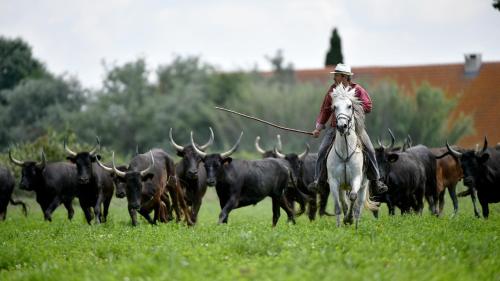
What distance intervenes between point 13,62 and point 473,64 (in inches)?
1274

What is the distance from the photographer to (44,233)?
52.7 feet

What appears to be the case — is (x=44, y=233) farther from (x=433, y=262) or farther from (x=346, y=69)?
(x=433, y=262)

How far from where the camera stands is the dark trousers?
49.4ft

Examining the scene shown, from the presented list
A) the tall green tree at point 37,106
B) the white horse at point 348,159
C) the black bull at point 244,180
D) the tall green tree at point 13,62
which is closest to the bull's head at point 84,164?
the black bull at point 244,180

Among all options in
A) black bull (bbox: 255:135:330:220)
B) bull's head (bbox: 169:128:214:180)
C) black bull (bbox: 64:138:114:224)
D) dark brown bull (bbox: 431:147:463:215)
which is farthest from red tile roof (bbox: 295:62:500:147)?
bull's head (bbox: 169:128:214:180)

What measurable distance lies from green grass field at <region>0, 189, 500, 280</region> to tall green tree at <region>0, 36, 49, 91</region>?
5131cm

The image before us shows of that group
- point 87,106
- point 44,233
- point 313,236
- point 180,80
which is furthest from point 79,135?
point 313,236

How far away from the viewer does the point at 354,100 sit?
1464 centimetres

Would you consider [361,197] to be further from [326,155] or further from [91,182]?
[91,182]

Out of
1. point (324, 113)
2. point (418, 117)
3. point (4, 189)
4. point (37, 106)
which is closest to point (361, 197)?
point (324, 113)

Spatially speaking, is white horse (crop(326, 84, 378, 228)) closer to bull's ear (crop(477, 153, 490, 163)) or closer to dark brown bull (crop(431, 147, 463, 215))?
bull's ear (crop(477, 153, 490, 163))

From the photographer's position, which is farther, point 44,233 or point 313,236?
point 44,233

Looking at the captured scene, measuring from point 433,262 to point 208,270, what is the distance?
106 inches

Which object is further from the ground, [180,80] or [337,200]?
[180,80]
